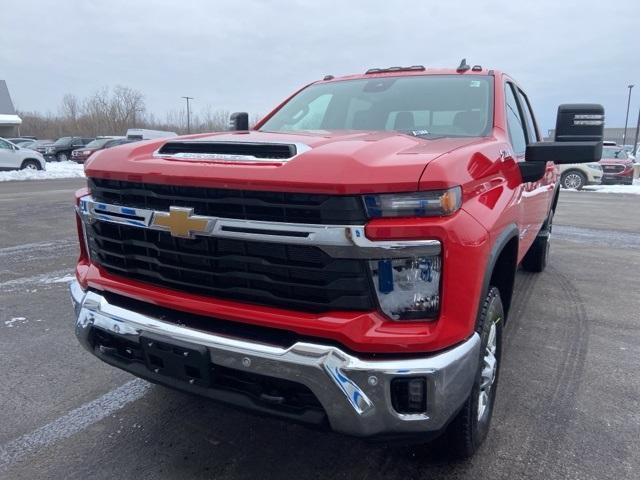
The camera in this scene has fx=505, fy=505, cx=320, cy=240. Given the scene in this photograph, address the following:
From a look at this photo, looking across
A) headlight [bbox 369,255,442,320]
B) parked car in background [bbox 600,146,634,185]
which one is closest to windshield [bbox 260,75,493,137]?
headlight [bbox 369,255,442,320]

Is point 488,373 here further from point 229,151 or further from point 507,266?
point 229,151

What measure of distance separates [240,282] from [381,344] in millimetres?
626

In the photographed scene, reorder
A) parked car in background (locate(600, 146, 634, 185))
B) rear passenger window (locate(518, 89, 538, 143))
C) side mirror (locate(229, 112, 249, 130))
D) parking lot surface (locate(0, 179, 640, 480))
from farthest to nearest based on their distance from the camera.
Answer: parked car in background (locate(600, 146, 634, 185))
rear passenger window (locate(518, 89, 538, 143))
side mirror (locate(229, 112, 249, 130))
parking lot surface (locate(0, 179, 640, 480))

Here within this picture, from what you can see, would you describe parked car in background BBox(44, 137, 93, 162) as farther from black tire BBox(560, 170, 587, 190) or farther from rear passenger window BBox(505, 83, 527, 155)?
rear passenger window BBox(505, 83, 527, 155)

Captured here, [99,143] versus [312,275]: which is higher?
[312,275]

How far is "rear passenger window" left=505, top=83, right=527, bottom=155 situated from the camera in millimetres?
3238

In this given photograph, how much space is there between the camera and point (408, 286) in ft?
5.92

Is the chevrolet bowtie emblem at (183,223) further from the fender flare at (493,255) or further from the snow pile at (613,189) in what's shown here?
the snow pile at (613,189)

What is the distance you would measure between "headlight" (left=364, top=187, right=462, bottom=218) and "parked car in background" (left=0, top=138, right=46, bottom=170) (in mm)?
22994

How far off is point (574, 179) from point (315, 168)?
20063mm

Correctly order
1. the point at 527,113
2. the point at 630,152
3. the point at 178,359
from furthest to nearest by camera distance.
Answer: the point at 630,152 < the point at 527,113 < the point at 178,359

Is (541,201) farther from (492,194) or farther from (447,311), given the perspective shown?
(447,311)

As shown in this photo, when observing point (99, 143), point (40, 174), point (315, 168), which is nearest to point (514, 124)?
point (315, 168)

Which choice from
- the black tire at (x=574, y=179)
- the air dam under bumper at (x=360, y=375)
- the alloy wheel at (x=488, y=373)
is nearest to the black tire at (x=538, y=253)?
the alloy wheel at (x=488, y=373)
